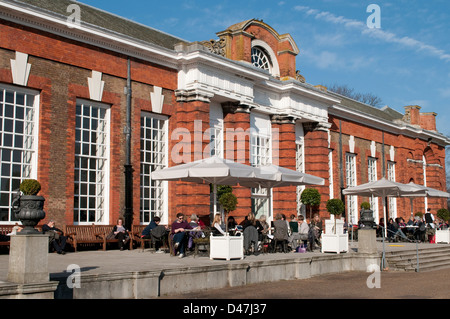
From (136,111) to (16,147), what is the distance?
4579 mm

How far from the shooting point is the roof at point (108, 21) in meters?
16.7

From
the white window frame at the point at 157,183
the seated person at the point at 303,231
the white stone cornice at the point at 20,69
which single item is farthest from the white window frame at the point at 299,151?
the white stone cornice at the point at 20,69

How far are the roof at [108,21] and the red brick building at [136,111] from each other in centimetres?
8

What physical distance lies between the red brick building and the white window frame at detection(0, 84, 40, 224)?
1.2 inches

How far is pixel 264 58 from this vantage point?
24812 mm

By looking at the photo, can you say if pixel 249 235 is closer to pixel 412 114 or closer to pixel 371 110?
pixel 371 110

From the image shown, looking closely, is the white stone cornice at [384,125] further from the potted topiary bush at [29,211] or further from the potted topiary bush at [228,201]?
the potted topiary bush at [29,211]

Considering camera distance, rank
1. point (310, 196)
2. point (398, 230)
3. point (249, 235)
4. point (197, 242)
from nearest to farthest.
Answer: point (197, 242) → point (249, 235) → point (398, 230) → point (310, 196)

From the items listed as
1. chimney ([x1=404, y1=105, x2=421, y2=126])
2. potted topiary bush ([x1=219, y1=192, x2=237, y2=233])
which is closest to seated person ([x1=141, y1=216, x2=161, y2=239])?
potted topiary bush ([x1=219, y1=192, x2=237, y2=233])

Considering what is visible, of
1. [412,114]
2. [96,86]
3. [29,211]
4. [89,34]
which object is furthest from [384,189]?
[412,114]

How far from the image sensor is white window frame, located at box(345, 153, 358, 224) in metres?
30.6
